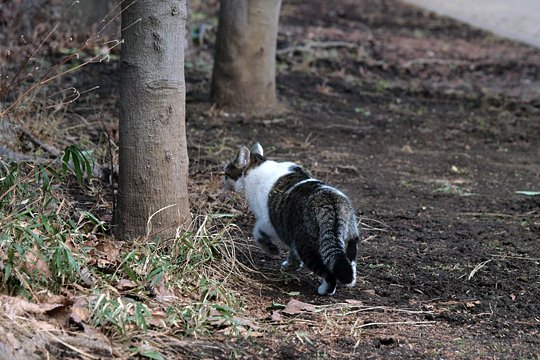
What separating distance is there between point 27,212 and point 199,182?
2.59m

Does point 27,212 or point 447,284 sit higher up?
point 27,212

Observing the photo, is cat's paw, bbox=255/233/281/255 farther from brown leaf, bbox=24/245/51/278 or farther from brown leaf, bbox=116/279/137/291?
brown leaf, bbox=24/245/51/278

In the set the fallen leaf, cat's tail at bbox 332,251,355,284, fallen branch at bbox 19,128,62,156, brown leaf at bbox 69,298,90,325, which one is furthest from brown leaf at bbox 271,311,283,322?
the fallen leaf

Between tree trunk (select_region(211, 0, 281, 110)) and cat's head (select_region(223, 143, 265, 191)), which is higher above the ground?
tree trunk (select_region(211, 0, 281, 110))

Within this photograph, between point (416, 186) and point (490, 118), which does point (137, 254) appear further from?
point (490, 118)

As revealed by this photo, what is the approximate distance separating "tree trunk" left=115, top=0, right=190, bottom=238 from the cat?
70cm

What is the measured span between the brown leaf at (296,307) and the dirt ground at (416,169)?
0.46 feet

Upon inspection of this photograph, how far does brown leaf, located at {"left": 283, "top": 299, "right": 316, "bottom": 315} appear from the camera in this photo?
194 inches

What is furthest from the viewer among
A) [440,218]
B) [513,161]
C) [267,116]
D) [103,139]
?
[267,116]

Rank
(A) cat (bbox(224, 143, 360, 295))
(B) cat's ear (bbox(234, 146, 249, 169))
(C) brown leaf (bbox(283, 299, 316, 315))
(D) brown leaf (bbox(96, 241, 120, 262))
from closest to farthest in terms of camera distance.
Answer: (C) brown leaf (bbox(283, 299, 316, 315))
(D) brown leaf (bbox(96, 241, 120, 262))
(A) cat (bbox(224, 143, 360, 295))
(B) cat's ear (bbox(234, 146, 249, 169))

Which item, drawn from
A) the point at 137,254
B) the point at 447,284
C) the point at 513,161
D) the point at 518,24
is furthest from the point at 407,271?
the point at 518,24

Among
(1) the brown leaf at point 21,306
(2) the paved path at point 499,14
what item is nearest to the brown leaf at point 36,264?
(1) the brown leaf at point 21,306

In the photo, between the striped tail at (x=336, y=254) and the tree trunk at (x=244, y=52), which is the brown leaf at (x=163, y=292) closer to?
the striped tail at (x=336, y=254)

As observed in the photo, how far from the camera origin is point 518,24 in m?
19.0
